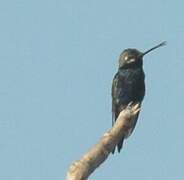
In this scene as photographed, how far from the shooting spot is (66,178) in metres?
5.20

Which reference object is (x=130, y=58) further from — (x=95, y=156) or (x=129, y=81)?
(x=95, y=156)

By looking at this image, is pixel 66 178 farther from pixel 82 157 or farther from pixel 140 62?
pixel 140 62

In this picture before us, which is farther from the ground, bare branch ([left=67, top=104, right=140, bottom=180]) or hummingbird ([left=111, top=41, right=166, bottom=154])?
hummingbird ([left=111, top=41, right=166, bottom=154])

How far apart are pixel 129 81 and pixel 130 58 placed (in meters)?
0.52

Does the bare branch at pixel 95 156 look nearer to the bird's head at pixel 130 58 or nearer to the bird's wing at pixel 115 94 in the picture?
the bird's wing at pixel 115 94

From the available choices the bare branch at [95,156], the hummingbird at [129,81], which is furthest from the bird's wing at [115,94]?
the bare branch at [95,156]

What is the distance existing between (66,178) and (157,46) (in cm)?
670

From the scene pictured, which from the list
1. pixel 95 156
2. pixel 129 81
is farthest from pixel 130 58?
pixel 95 156

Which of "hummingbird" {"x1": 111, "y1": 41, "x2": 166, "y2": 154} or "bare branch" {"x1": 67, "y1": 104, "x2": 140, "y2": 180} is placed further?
"hummingbird" {"x1": 111, "y1": 41, "x2": 166, "y2": 154}

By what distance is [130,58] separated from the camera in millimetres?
12930

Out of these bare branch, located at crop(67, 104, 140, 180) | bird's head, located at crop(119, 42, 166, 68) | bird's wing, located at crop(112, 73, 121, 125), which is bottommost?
bare branch, located at crop(67, 104, 140, 180)

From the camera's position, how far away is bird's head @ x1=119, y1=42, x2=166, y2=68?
503 inches

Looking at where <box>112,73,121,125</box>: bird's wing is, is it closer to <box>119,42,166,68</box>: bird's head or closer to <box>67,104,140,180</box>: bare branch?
<box>119,42,166,68</box>: bird's head

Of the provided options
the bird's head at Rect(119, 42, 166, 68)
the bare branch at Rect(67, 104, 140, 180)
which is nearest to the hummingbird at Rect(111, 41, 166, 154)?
the bird's head at Rect(119, 42, 166, 68)
